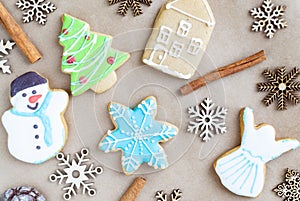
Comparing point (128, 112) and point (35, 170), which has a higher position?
point (128, 112)

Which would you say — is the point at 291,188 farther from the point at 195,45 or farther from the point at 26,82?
the point at 26,82

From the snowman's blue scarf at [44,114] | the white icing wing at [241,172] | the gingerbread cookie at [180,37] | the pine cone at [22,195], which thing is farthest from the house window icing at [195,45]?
the pine cone at [22,195]

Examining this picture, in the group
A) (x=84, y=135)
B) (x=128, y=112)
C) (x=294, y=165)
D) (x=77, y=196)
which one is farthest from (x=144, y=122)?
(x=294, y=165)

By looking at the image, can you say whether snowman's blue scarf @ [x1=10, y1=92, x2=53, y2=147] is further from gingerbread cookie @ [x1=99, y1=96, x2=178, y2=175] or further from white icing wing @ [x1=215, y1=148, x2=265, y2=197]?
white icing wing @ [x1=215, y1=148, x2=265, y2=197]

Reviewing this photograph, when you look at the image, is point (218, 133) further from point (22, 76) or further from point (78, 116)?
point (22, 76)

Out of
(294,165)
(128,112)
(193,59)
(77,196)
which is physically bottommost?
(77,196)

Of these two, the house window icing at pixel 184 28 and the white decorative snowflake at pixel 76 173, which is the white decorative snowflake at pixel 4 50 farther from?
the house window icing at pixel 184 28

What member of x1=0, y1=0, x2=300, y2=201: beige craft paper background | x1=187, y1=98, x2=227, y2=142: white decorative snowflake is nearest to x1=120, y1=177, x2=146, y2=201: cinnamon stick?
x1=0, y1=0, x2=300, y2=201: beige craft paper background

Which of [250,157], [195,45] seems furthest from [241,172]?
[195,45]
